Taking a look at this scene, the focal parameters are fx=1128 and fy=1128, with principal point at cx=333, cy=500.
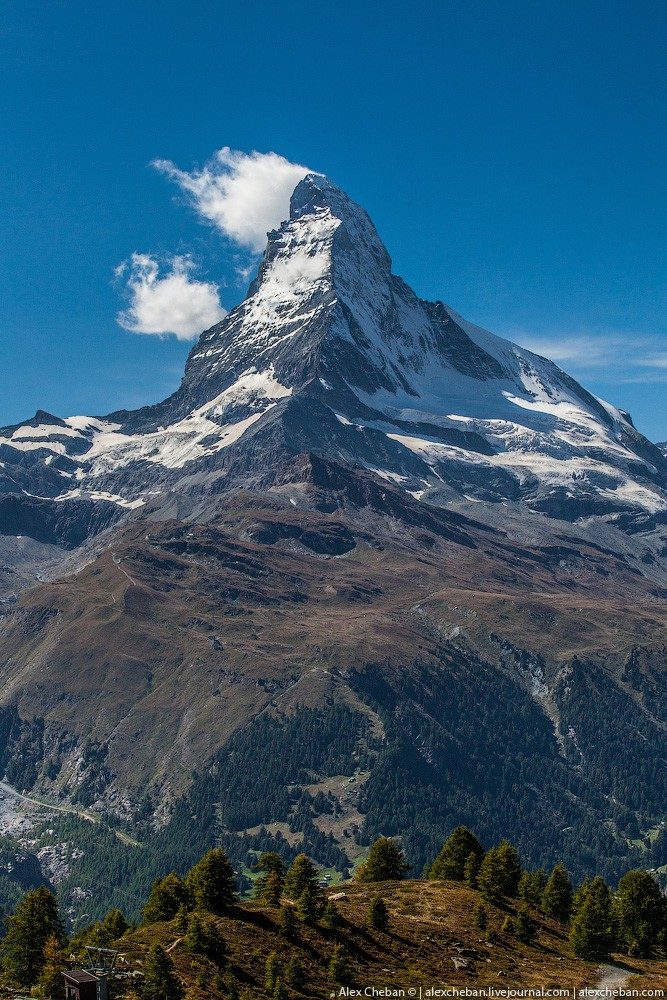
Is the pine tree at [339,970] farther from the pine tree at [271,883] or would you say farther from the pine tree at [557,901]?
the pine tree at [557,901]

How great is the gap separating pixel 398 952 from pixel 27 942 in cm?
3643

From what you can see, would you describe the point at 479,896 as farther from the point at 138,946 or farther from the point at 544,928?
the point at 138,946

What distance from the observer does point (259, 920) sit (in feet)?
365

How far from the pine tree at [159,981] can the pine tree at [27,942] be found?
1924 cm

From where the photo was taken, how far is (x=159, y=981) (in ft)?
300

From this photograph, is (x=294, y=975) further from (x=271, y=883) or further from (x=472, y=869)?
(x=472, y=869)

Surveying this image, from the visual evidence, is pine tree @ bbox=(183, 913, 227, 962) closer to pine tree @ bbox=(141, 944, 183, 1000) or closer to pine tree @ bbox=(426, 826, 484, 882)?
pine tree @ bbox=(141, 944, 183, 1000)

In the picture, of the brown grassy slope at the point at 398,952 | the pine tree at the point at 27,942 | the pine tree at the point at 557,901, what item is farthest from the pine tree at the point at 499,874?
the pine tree at the point at 27,942

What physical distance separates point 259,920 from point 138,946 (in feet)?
44.3

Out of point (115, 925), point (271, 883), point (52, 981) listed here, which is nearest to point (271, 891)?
point (271, 883)

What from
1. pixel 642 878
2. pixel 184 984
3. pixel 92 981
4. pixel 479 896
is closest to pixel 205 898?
pixel 184 984

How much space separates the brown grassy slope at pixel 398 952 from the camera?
331 ft

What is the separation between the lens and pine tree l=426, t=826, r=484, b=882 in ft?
472

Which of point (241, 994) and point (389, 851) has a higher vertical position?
point (389, 851)
